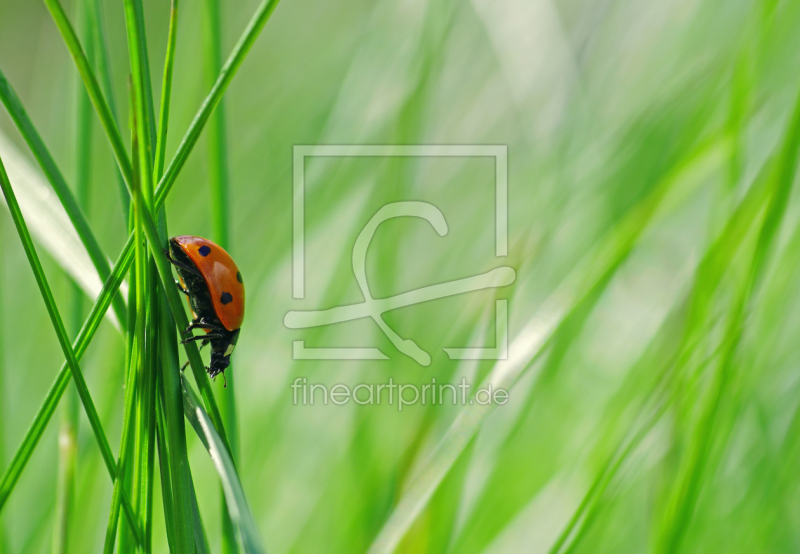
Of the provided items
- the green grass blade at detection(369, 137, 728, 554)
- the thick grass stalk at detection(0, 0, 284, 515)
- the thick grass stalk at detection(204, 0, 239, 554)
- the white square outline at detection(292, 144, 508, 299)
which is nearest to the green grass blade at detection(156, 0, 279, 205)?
the thick grass stalk at detection(0, 0, 284, 515)

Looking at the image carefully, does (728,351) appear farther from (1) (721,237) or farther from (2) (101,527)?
(2) (101,527)

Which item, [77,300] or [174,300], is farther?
[77,300]

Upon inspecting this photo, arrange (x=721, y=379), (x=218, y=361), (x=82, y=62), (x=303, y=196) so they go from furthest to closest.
Answer: 1. (x=303, y=196)
2. (x=218, y=361)
3. (x=721, y=379)
4. (x=82, y=62)

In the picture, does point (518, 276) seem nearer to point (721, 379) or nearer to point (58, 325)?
point (721, 379)

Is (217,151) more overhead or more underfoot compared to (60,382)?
more overhead

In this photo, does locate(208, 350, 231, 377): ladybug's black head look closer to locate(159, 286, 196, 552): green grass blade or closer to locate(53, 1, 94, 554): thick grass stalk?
locate(53, 1, 94, 554): thick grass stalk

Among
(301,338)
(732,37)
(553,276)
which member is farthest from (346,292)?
(732,37)

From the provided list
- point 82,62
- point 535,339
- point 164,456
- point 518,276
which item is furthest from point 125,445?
point 518,276
